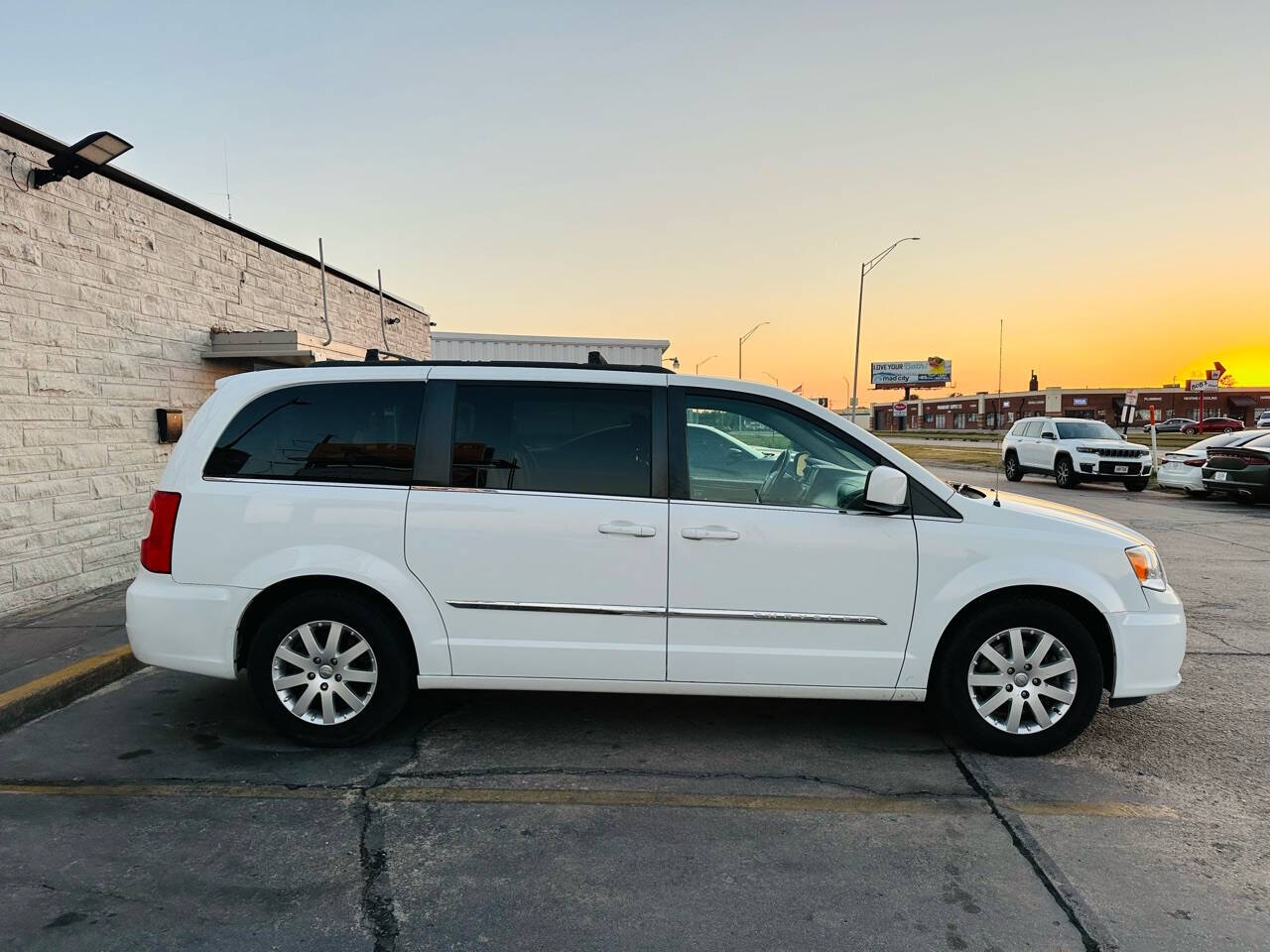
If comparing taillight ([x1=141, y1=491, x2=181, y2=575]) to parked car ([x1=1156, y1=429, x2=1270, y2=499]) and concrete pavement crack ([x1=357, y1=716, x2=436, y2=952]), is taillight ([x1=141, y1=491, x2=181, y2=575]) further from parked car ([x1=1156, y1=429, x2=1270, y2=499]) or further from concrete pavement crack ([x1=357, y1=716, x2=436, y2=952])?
parked car ([x1=1156, y1=429, x2=1270, y2=499])

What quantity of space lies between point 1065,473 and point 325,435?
19.2 metres

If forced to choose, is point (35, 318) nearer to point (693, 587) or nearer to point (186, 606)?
point (186, 606)

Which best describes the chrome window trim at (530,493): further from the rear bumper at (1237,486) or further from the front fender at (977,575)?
the rear bumper at (1237,486)

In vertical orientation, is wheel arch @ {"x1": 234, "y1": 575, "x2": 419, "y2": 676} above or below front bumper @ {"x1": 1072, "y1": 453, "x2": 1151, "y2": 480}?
below

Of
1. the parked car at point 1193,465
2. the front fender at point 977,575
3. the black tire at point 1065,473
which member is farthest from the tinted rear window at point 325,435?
the black tire at point 1065,473

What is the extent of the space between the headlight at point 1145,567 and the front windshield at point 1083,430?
17.3 meters

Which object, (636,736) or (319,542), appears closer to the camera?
(319,542)

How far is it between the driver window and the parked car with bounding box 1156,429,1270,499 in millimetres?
16151

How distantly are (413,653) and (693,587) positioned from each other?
145 centimetres

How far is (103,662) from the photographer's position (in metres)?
5.05

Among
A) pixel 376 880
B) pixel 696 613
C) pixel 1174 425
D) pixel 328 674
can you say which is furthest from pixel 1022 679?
pixel 1174 425

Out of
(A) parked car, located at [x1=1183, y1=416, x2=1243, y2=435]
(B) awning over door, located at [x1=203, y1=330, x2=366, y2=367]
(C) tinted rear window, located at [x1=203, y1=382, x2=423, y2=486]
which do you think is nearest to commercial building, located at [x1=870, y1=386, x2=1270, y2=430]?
(A) parked car, located at [x1=1183, y1=416, x2=1243, y2=435]

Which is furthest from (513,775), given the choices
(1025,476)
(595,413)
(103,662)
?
(1025,476)

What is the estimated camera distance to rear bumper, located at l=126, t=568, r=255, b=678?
392cm
